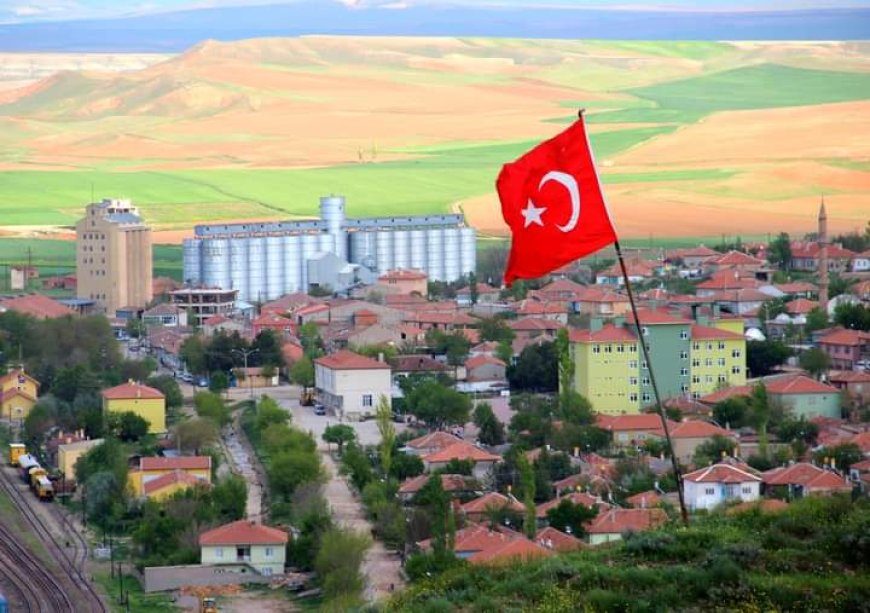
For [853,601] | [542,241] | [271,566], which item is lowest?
[271,566]

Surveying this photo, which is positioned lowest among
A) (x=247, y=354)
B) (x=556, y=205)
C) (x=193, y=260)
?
(x=247, y=354)

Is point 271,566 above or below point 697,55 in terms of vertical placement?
below

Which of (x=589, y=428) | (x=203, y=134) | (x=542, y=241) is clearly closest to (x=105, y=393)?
(x=589, y=428)

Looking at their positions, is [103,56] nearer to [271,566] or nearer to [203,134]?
[203,134]

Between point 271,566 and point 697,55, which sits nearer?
point 271,566

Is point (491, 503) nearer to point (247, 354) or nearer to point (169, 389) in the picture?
point (169, 389)

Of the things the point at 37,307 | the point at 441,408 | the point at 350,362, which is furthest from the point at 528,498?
the point at 37,307

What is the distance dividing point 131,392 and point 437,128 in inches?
2948

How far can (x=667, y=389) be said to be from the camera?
115 feet

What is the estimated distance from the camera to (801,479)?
25234 mm

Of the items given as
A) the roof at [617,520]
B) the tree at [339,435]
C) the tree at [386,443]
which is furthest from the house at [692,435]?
the roof at [617,520]

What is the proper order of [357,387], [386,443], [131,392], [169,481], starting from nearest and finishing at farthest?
[169,481] → [386,443] → [131,392] → [357,387]

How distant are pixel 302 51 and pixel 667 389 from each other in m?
95.5

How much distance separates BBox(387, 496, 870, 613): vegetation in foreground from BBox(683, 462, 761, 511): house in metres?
13.8
